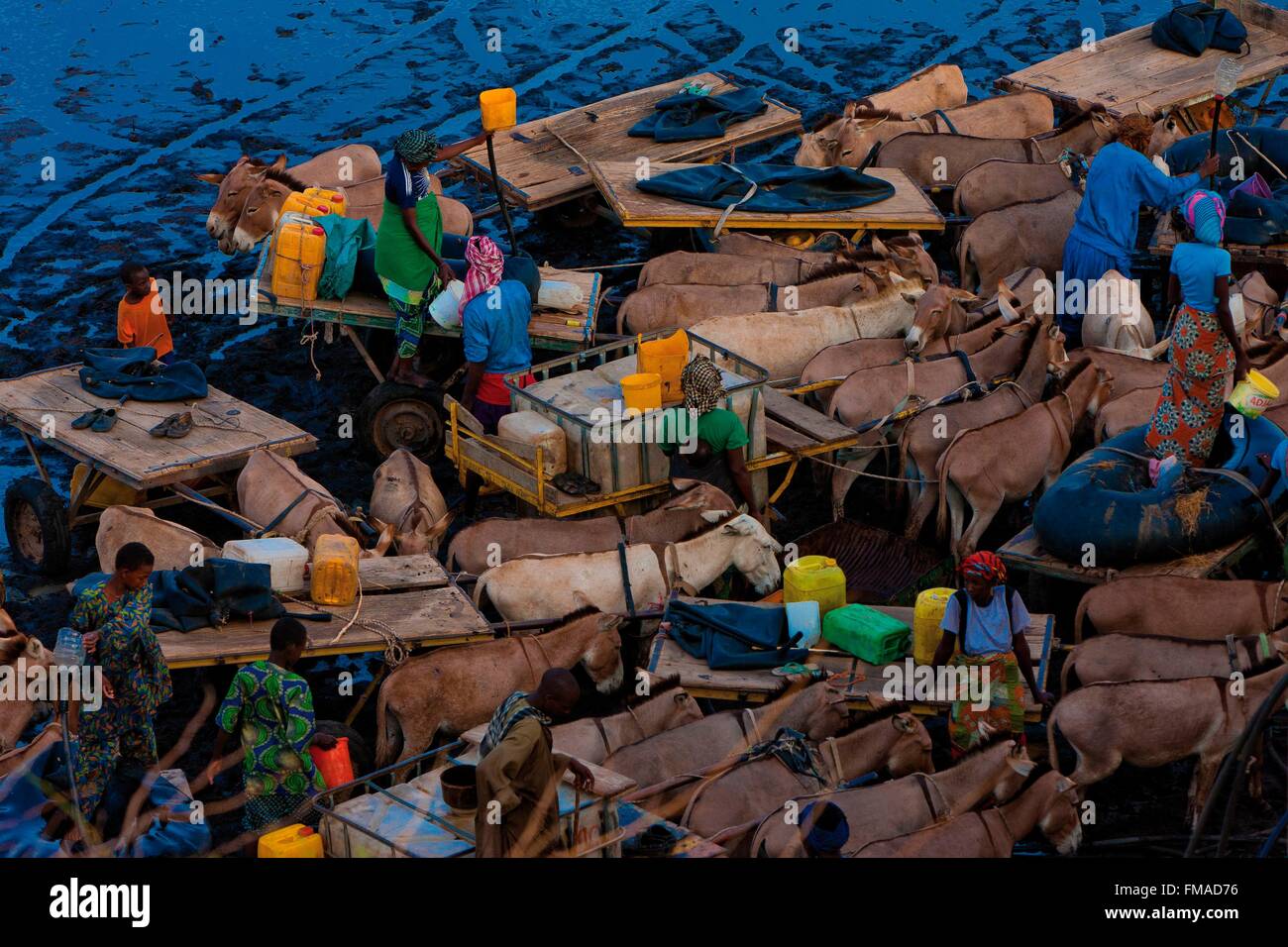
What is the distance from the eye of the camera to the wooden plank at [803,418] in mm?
12805

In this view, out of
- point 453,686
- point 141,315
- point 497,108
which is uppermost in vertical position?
point 497,108

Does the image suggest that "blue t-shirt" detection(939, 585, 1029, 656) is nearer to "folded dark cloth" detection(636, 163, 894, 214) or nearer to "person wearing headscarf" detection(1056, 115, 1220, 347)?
"person wearing headscarf" detection(1056, 115, 1220, 347)

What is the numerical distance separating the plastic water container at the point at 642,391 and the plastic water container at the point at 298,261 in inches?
126

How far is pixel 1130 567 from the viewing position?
11383 mm

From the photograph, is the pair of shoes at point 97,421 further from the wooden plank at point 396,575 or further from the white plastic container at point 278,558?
the wooden plank at point 396,575

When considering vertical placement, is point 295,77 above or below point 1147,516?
below

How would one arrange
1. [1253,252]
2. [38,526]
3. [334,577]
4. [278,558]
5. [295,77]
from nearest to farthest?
[334,577] → [278,558] → [38,526] → [1253,252] → [295,77]

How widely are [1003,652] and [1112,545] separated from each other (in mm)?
1785

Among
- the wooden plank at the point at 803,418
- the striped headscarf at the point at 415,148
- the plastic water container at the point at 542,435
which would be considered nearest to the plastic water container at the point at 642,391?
the plastic water container at the point at 542,435

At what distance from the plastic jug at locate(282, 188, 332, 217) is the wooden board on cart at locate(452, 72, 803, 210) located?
285cm

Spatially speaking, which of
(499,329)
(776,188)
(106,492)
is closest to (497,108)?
(499,329)

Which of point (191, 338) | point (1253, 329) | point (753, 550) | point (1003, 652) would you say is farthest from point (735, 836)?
point (191, 338)

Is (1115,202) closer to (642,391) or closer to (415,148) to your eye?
(642,391)

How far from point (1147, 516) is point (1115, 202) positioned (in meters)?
4.38
